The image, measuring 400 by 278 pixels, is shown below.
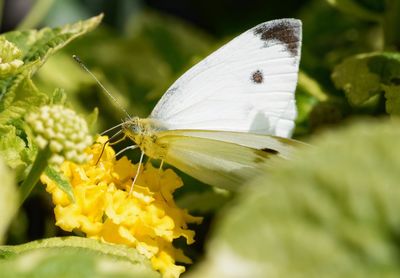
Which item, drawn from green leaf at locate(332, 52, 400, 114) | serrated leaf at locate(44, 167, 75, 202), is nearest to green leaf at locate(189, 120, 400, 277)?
serrated leaf at locate(44, 167, 75, 202)

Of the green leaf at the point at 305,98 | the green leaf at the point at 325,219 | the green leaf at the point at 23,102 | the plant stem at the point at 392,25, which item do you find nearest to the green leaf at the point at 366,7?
the plant stem at the point at 392,25

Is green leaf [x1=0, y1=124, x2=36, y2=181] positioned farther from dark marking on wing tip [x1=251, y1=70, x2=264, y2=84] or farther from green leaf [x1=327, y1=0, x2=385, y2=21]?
green leaf [x1=327, y1=0, x2=385, y2=21]

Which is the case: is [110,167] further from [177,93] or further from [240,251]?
[240,251]

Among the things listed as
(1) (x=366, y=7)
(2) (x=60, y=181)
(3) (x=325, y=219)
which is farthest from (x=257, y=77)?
(3) (x=325, y=219)

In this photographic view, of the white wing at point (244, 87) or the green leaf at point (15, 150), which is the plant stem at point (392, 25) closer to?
the white wing at point (244, 87)

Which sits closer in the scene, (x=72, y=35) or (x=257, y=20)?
(x=72, y=35)

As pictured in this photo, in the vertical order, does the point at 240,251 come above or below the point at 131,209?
above

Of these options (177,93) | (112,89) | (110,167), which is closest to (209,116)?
(177,93)

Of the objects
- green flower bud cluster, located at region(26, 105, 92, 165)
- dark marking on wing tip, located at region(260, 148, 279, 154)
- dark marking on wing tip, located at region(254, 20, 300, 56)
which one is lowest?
dark marking on wing tip, located at region(260, 148, 279, 154)
